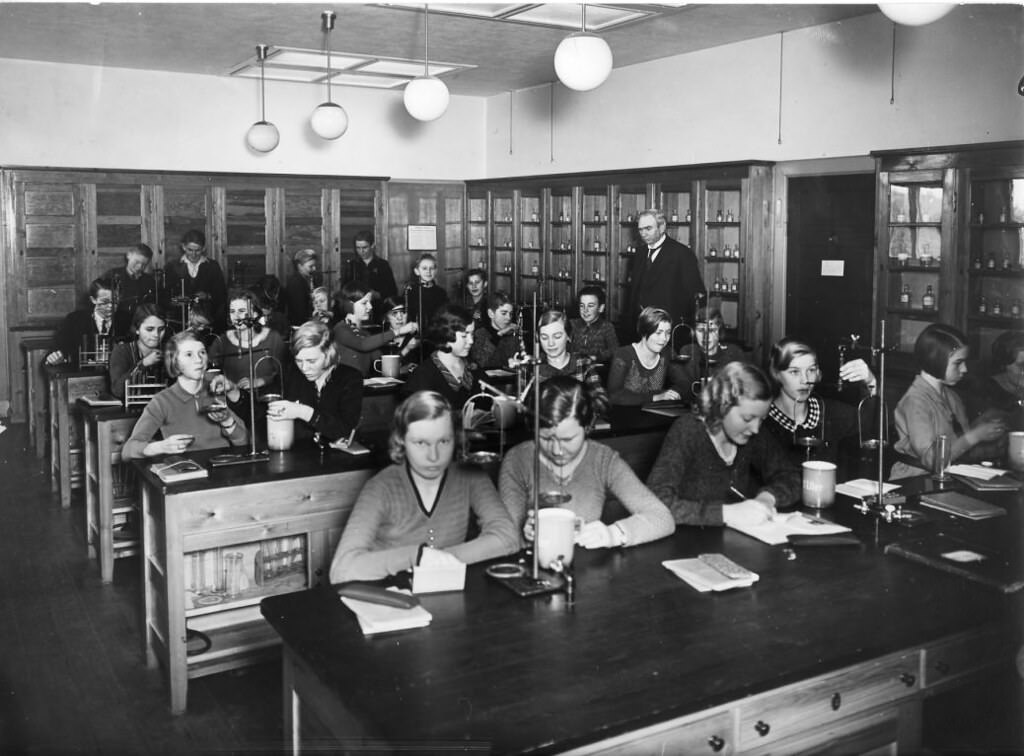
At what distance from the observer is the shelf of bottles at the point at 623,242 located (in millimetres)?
8352

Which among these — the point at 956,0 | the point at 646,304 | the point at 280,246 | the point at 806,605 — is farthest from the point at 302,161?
the point at 806,605

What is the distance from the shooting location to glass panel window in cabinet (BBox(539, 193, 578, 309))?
30.0 ft

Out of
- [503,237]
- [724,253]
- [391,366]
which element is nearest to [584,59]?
[391,366]

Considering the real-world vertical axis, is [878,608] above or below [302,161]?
below

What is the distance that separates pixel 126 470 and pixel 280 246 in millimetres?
4929

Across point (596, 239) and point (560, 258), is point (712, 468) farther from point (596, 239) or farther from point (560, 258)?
point (560, 258)

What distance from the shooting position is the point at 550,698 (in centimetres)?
190

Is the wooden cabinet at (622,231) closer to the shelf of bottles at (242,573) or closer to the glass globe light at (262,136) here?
the glass globe light at (262,136)

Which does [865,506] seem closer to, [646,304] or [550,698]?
[550,698]

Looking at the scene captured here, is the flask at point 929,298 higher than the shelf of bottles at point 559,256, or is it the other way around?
the shelf of bottles at point 559,256

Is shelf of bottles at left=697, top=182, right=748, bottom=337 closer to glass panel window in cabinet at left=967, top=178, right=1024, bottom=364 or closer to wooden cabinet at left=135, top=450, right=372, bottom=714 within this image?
glass panel window in cabinet at left=967, top=178, right=1024, bottom=364

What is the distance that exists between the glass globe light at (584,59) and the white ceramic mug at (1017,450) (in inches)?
85.3

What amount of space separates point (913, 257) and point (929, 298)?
26cm

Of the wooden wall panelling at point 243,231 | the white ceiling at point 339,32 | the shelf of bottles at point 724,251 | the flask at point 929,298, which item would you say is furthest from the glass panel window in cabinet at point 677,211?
the wooden wall panelling at point 243,231
